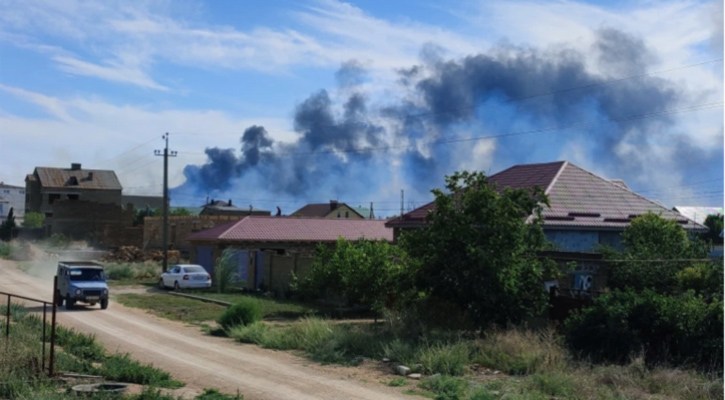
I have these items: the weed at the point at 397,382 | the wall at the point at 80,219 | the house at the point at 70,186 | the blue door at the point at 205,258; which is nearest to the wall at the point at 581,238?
the weed at the point at 397,382

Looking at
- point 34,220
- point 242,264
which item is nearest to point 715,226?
point 242,264

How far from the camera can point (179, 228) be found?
67.4 metres

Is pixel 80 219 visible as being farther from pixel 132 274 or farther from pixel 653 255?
pixel 653 255

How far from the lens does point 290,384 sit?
1625 cm

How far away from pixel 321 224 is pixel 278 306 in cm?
1653

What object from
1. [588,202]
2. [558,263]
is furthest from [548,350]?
[588,202]

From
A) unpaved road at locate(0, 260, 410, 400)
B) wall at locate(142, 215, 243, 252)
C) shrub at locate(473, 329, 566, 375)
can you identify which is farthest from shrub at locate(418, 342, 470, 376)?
wall at locate(142, 215, 243, 252)

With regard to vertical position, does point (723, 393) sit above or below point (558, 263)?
below

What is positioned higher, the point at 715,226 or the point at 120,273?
the point at 715,226

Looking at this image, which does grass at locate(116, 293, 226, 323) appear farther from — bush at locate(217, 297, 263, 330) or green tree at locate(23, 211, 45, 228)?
green tree at locate(23, 211, 45, 228)

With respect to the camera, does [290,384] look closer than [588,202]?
Yes

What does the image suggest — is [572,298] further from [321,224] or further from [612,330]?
[321,224]

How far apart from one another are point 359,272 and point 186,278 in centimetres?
1566

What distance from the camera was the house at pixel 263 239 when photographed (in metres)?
41.5
